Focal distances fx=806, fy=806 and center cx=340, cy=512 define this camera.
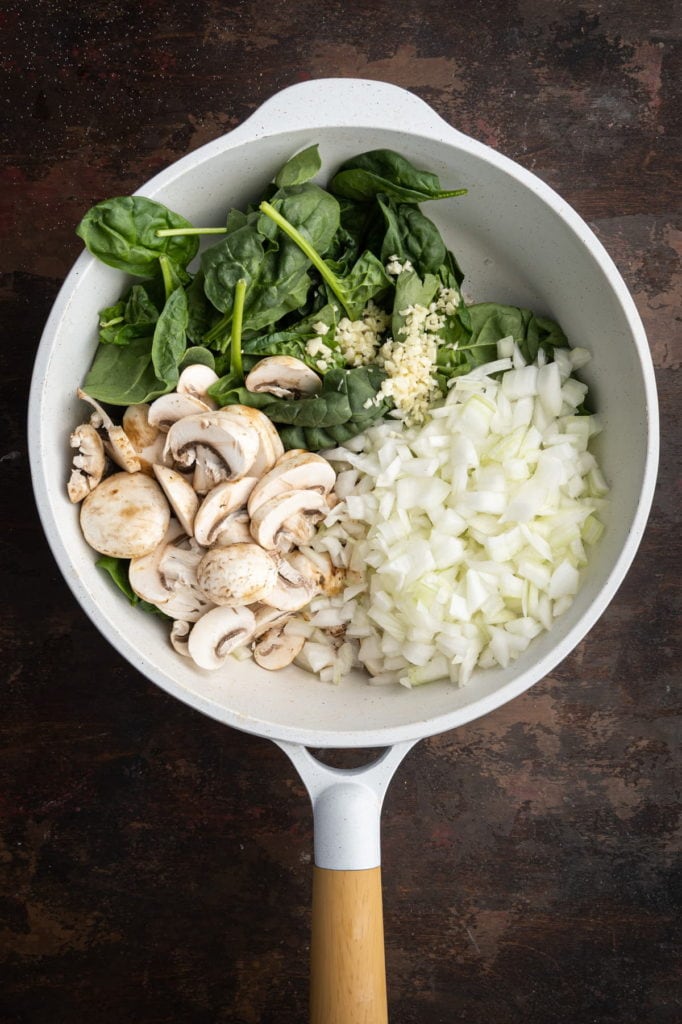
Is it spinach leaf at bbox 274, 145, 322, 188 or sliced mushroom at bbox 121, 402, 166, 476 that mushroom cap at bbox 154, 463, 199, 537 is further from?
spinach leaf at bbox 274, 145, 322, 188

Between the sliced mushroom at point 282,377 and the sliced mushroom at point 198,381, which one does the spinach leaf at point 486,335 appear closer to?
the sliced mushroom at point 282,377

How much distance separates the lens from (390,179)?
1349 millimetres

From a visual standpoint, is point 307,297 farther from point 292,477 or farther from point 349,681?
point 349,681

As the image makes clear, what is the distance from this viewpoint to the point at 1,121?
1.59 meters

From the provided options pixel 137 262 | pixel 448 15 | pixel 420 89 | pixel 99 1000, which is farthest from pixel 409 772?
pixel 448 15

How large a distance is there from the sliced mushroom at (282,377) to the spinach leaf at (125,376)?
5.8 inches

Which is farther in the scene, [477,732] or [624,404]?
[477,732]

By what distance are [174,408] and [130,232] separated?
0.29 m

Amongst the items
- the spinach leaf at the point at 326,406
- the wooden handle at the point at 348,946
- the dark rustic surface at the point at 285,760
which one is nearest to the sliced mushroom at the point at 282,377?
the spinach leaf at the point at 326,406

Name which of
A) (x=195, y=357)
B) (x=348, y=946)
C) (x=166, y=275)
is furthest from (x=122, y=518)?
(x=348, y=946)

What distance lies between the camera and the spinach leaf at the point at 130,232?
49.8 inches

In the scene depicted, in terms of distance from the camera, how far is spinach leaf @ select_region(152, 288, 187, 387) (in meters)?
1.33

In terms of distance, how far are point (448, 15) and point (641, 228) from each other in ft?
1.85

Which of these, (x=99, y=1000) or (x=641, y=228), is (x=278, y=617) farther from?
(x=641, y=228)
